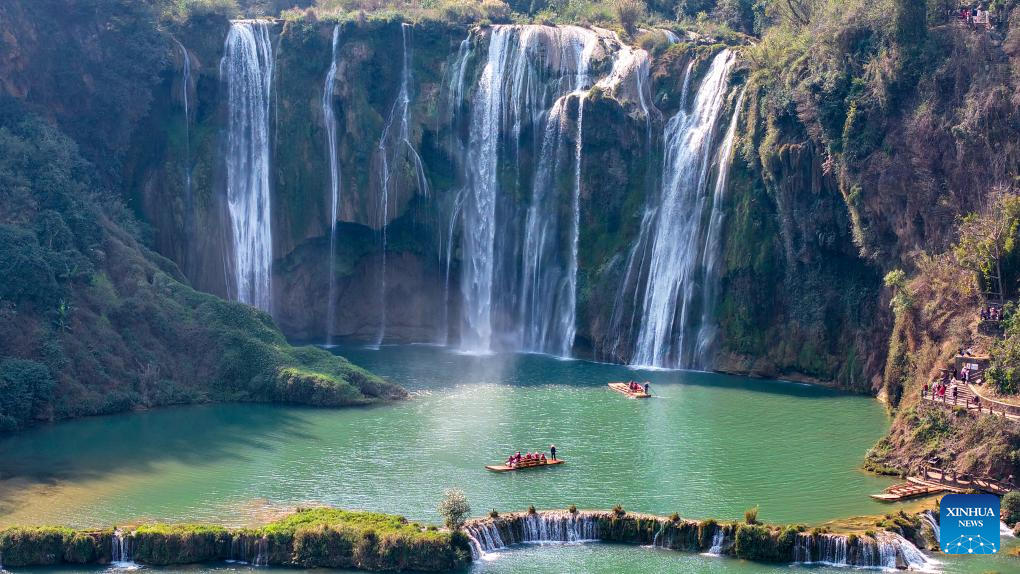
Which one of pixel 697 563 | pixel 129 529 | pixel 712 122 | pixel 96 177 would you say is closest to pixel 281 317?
pixel 96 177

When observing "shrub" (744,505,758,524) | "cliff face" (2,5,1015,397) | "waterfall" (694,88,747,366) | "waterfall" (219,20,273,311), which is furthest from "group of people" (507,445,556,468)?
"waterfall" (219,20,273,311)

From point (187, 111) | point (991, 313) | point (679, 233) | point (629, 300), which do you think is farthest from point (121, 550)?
point (187, 111)

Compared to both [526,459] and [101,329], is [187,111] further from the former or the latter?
[526,459]

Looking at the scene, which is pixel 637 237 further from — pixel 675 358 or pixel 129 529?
pixel 129 529

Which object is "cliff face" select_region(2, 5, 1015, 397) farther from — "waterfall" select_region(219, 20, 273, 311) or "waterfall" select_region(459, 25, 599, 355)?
"waterfall" select_region(219, 20, 273, 311)

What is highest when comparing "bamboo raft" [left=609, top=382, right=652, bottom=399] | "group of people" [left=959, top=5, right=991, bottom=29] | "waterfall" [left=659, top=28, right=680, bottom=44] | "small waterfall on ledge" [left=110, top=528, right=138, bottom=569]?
"waterfall" [left=659, top=28, right=680, bottom=44]

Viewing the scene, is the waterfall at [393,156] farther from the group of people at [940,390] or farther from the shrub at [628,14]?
the group of people at [940,390]

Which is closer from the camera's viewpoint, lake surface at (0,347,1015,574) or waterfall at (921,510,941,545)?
waterfall at (921,510,941,545)
